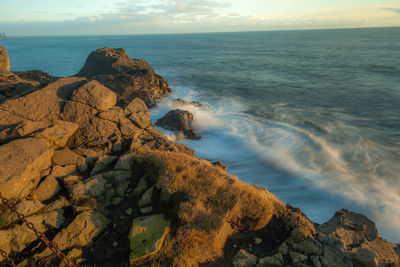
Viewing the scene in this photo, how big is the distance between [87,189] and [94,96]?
22.8ft

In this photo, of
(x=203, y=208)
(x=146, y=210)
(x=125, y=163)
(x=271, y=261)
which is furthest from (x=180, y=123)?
(x=271, y=261)

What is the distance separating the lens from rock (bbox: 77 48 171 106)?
93.0 feet

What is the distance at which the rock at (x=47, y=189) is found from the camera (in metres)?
7.94

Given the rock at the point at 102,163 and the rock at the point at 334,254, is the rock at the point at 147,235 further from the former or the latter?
the rock at the point at 334,254

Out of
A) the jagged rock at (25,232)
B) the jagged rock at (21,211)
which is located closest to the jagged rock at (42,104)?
the jagged rock at (21,211)

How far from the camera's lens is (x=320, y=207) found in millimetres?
12680

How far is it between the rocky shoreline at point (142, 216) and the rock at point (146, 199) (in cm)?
3

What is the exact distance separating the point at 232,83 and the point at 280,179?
3114 centimetres

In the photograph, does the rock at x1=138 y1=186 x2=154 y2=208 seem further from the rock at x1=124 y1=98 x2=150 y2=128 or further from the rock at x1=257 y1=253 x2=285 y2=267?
the rock at x1=124 y1=98 x2=150 y2=128

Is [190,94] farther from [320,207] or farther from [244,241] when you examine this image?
[244,241]

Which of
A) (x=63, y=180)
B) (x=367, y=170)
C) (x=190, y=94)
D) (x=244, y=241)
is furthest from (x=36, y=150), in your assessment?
(x=190, y=94)

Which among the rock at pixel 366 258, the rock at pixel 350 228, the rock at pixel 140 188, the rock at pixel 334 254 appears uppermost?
the rock at pixel 140 188

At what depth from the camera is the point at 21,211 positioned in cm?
688

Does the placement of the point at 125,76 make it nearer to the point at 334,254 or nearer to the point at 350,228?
the point at 350,228
